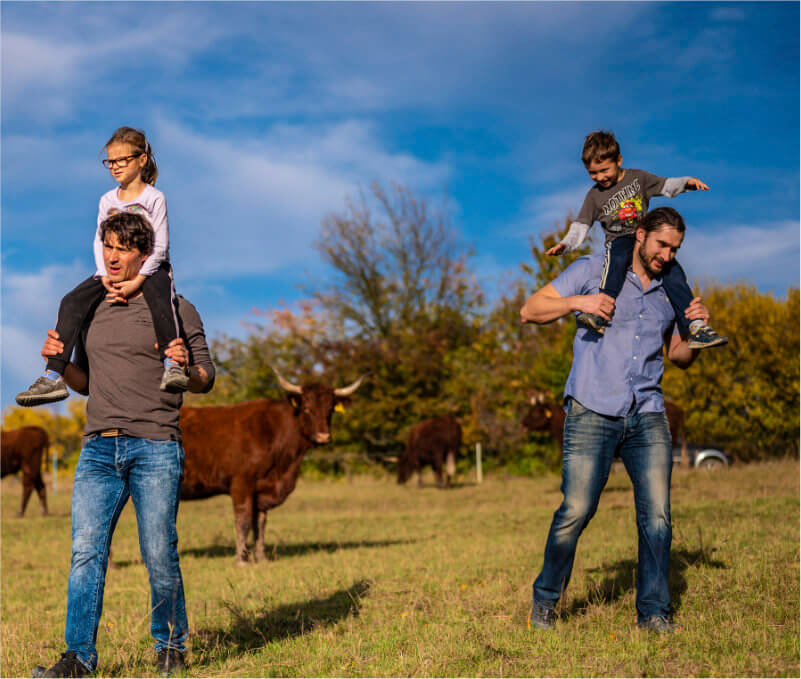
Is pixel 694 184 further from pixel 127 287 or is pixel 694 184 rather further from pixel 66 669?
pixel 66 669

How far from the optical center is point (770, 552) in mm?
6035

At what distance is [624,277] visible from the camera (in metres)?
4.28

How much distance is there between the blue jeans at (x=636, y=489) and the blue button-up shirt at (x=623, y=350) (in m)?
0.08

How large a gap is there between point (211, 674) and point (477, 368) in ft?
76.8

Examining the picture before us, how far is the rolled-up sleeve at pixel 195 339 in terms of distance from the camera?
12.6ft

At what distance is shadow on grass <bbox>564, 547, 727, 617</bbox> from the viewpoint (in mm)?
4855

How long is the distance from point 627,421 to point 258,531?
5843 millimetres

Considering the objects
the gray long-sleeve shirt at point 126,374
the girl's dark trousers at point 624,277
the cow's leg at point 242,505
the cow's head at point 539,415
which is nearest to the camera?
the gray long-sleeve shirt at point 126,374

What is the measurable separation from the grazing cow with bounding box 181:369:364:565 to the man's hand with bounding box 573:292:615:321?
497 centimetres

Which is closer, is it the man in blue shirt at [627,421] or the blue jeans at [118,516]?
the blue jeans at [118,516]

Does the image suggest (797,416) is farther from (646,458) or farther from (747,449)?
(646,458)

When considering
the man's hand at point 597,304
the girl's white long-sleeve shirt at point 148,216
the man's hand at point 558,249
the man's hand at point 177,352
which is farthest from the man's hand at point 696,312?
the girl's white long-sleeve shirt at point 148,216

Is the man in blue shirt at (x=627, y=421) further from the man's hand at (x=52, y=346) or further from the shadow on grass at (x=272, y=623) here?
the man's hand at (x=52, y=346)

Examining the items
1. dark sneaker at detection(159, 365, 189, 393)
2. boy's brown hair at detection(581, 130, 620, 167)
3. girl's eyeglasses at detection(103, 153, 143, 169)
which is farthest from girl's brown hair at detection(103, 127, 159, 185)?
boy's brown hair at detection(581, 130, 620, 167)
